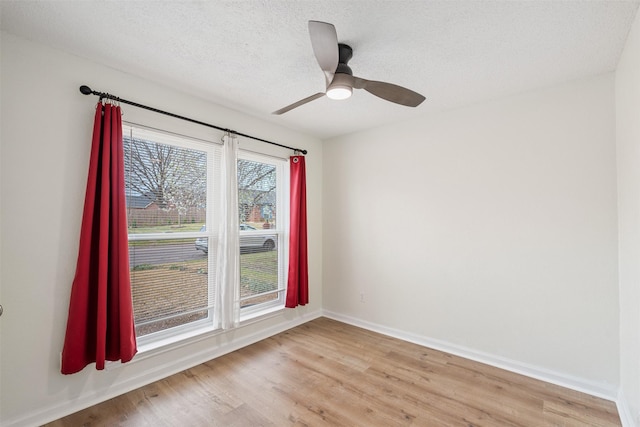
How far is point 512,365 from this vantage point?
2588mm

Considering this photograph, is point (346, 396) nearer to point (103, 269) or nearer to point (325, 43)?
point (103, 269)

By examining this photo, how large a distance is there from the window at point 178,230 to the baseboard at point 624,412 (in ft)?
10.0

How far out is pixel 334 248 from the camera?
13.1 feet

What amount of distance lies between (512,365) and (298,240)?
8.03 feet

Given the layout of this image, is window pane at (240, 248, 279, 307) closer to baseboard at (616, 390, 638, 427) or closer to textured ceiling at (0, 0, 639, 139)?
textured ceiling at (0, 0, 639, 139)

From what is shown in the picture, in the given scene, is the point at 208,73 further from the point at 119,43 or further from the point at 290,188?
the point at 290,188

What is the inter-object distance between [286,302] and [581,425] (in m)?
2.68

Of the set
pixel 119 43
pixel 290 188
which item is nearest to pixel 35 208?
pixel 119 43

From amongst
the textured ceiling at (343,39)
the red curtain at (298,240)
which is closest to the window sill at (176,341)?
the red curtain at (298,240)

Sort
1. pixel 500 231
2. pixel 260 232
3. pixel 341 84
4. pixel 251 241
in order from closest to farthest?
pixel 341 84 < pixel 500 231 < pixel 251 241 < pixel 260 232

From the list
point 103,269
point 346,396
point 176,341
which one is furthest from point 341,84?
point 176,341

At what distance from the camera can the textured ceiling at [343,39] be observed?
1591 millimetres

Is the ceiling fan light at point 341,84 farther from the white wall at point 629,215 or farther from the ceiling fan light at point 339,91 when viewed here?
the white wall at point 629,215

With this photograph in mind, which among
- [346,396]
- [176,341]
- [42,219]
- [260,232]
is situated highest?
[42,219]
